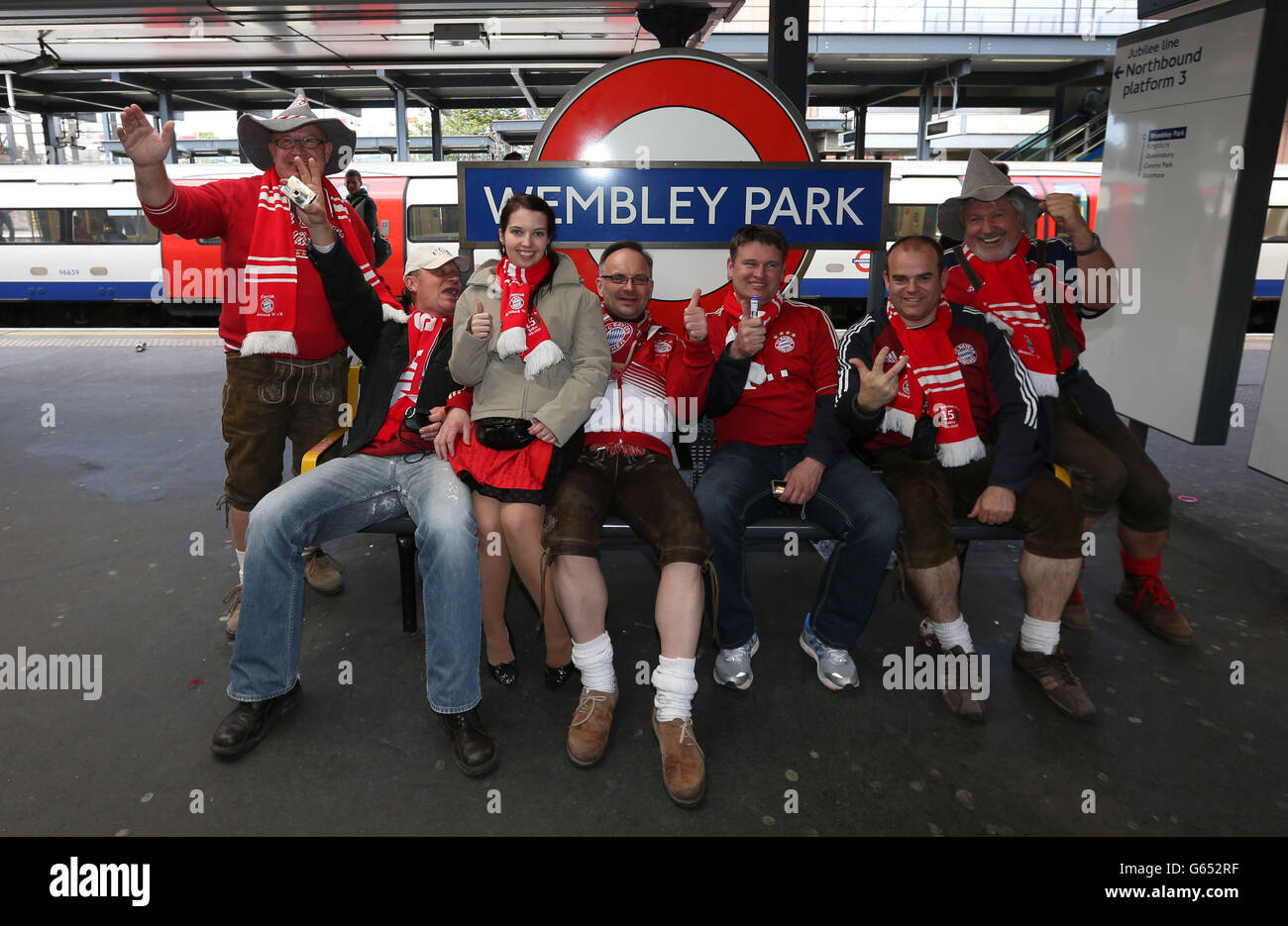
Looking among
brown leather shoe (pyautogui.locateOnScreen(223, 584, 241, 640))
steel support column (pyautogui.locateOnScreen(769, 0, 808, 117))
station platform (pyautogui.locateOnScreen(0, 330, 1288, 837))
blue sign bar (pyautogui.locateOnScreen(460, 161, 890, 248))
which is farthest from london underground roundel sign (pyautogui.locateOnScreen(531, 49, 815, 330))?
brown leather shoe (pyautogui.locateOnScreen(223, 584, 241, 640))

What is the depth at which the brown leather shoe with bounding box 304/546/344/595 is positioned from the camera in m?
3.49

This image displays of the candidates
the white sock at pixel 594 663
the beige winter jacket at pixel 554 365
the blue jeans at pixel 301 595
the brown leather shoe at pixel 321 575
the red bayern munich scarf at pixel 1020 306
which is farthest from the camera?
the brown leather shoe at pixel 321 575

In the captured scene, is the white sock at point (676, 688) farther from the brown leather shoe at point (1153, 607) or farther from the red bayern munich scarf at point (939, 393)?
the brown leather shoe at point (1153, 607)

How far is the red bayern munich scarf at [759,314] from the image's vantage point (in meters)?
2.86

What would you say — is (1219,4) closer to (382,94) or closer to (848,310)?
(848,310)

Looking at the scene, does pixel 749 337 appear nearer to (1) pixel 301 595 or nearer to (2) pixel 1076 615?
(1) pixel 301 595

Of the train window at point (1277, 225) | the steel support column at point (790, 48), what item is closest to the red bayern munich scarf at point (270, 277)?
the steel support column at point (790, 48)

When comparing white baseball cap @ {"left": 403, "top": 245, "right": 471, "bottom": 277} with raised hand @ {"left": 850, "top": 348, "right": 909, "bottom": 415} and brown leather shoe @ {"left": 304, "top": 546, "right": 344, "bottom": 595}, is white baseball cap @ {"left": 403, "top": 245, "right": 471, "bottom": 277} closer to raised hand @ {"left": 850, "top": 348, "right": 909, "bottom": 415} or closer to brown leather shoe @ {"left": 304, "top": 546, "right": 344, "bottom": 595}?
brown leather shoe @ {"left": 304, "top": 546, "right": 344, "bottom": 595}

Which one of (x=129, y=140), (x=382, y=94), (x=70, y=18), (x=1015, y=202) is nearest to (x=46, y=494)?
(x=70, y=18)

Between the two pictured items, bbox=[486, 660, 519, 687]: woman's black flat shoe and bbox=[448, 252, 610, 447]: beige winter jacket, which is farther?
bbox=[486, 660, 519, 687]: woman's black flat shoe

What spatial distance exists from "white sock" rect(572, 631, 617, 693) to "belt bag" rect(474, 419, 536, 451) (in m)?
0.67

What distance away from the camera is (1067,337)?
316 centimetres

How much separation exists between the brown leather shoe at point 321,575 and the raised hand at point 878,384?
233 cm

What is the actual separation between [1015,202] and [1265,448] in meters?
2.66
